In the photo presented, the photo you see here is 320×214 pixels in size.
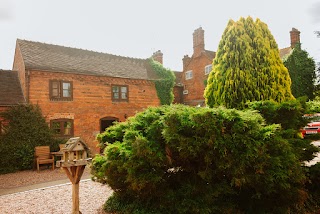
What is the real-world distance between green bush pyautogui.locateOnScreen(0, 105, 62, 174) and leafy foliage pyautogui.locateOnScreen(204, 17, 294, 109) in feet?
38.1

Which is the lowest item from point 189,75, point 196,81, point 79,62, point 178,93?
point 178,93

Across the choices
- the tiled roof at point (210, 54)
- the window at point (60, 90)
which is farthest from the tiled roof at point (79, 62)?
the tiled roof at point (210, 54)

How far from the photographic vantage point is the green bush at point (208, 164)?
14.3 ft

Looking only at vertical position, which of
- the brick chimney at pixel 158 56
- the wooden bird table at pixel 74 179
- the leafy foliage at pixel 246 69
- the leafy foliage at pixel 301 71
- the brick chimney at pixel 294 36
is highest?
the brick chimney at pixel 294 36

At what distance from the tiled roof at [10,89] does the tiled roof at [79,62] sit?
2117mm

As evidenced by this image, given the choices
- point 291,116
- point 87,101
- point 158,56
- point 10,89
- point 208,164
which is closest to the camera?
point 208,164

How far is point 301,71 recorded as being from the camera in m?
25.4

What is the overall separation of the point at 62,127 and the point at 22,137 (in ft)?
8.67

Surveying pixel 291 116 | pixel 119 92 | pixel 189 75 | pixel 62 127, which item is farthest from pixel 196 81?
pixel 291 116

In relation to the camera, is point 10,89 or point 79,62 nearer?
point 10,89

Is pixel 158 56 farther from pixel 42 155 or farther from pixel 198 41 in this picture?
pixel 42 155

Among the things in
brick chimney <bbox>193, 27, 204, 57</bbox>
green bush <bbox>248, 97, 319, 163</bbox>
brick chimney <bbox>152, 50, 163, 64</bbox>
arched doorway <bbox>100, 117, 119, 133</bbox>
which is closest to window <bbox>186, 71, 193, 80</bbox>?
brick chimney <bbox>193, 27, 204, 57</bbox>

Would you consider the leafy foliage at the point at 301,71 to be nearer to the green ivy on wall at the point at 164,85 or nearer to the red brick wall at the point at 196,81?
the red brick wall at the point at 196,81

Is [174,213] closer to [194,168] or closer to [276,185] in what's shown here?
[194,168]
